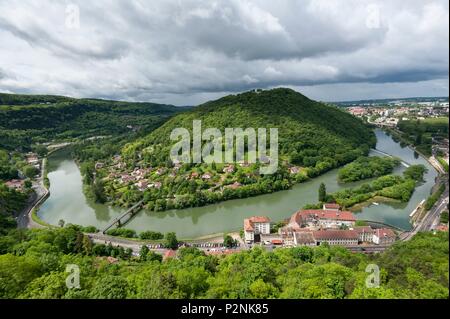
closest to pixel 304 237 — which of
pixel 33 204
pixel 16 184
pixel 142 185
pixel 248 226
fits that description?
pixel 248 226

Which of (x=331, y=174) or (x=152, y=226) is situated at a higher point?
(x=331, y=174)

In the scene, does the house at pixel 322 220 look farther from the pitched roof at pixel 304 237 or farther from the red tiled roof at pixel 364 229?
the pitched roof at pixel 304 237

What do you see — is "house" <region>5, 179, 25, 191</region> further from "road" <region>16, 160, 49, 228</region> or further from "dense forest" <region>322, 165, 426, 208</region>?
"dense forest" <region>322, 165, 426, 208</region>

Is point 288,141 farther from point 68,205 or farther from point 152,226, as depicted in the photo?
point 68,205

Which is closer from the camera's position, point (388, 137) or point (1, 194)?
point (1, 194)

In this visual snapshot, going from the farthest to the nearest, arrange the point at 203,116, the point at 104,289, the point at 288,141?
the point at 203,116 < the point at 288,141 < the point at 104,289

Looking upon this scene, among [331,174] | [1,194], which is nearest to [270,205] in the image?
[331,174]

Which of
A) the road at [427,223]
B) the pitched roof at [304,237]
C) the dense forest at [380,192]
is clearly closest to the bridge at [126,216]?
the pitched roof at [304,237]

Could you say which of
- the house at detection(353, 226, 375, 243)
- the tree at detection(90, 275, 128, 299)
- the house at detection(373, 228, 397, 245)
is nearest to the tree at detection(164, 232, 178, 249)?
the tree at detection(90, 275, 128, 299)
